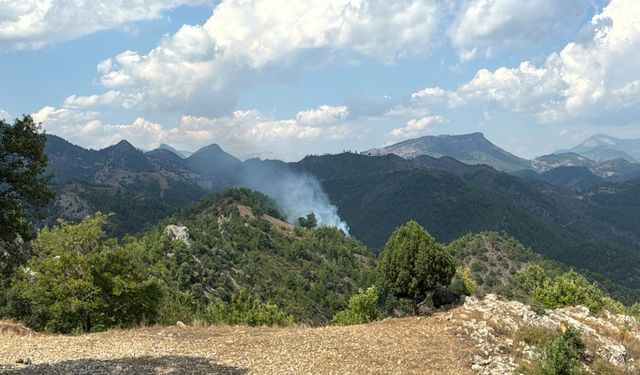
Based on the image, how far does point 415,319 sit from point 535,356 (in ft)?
23.9

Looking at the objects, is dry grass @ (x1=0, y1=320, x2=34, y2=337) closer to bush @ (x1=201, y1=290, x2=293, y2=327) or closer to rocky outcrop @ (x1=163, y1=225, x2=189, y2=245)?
bush @ (x1=201, y1=290, x2=293, y2=327)

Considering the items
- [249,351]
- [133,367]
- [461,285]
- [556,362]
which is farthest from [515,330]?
[133,367]

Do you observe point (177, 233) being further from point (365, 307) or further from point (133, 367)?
point (133, 367)

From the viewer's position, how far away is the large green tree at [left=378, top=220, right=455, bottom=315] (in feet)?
102

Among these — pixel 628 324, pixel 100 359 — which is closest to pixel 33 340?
pixel 100 359

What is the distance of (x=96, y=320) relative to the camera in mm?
31734

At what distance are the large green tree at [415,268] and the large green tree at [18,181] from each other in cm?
2118

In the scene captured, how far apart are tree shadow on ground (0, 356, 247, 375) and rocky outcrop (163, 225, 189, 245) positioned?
115m

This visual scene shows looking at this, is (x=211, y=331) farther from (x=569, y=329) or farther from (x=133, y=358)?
(x=569, y=329)

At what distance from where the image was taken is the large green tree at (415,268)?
31.2 m

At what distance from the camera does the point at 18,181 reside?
17172 mm

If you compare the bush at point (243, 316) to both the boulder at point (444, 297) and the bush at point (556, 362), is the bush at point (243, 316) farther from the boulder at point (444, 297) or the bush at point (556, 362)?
the bush at point (556, 362)

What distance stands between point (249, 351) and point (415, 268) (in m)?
13.2

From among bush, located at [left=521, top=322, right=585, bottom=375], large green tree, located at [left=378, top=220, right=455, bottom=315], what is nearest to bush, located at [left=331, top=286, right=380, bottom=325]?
large green tree, located at [left=378, top=220, right=455, bottom=315]
